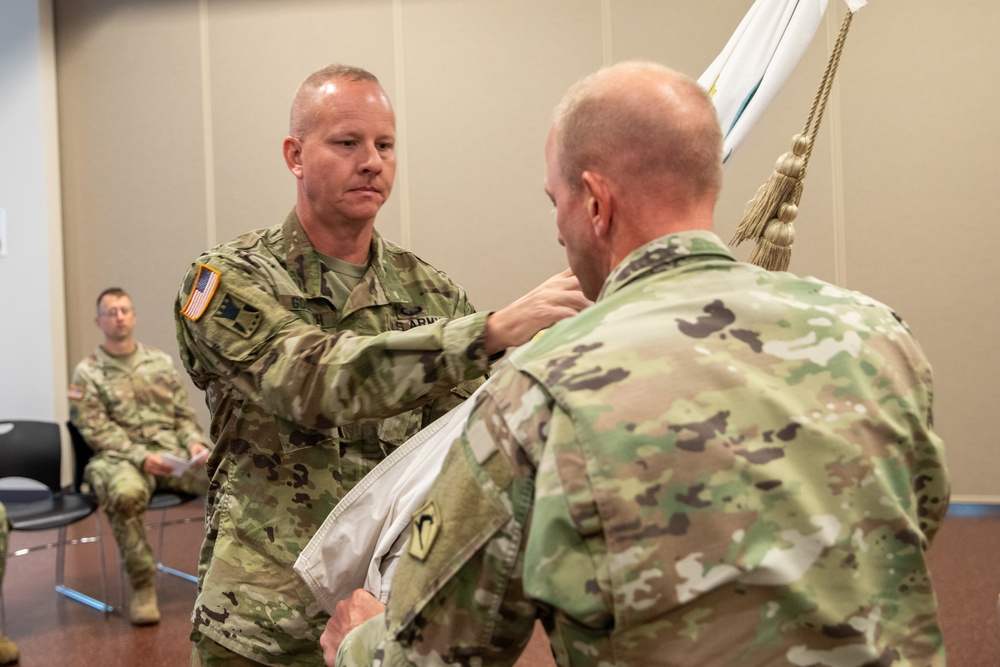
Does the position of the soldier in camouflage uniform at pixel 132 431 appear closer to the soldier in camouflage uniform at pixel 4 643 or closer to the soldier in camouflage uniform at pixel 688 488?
the soldier in camouflage uniform at pixel 4 643

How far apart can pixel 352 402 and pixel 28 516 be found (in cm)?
363

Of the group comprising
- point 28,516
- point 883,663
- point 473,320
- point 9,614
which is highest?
point 473,320

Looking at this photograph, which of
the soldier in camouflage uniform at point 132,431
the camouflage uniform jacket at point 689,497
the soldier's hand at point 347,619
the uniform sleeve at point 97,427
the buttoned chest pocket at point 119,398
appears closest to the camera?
the camouflage uniform jacket at point 689,497

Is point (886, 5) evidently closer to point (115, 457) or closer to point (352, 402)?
point (115, 457)

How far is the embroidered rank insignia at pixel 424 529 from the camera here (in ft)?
3.51

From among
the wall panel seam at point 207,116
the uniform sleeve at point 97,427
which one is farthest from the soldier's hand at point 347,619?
the wall panel seam at point 207,116

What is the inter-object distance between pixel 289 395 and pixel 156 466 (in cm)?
351

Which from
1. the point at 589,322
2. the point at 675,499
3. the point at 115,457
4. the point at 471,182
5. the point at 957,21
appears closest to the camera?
the point at 675,499

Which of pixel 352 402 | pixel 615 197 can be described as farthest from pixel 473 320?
pixel 615 197

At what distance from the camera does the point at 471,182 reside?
6590mm

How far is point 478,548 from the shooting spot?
3.39 ft

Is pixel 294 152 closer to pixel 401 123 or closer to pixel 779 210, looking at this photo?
pixel 779 210

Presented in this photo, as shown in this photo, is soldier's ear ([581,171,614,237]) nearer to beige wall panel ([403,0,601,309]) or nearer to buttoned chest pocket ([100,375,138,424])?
buttoned chest pocket ([100,375,138,424])

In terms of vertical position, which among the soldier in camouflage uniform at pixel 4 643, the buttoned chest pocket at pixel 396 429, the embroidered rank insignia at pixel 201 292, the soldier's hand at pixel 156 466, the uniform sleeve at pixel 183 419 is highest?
the embroidered rank insignia at pixel 201 292
